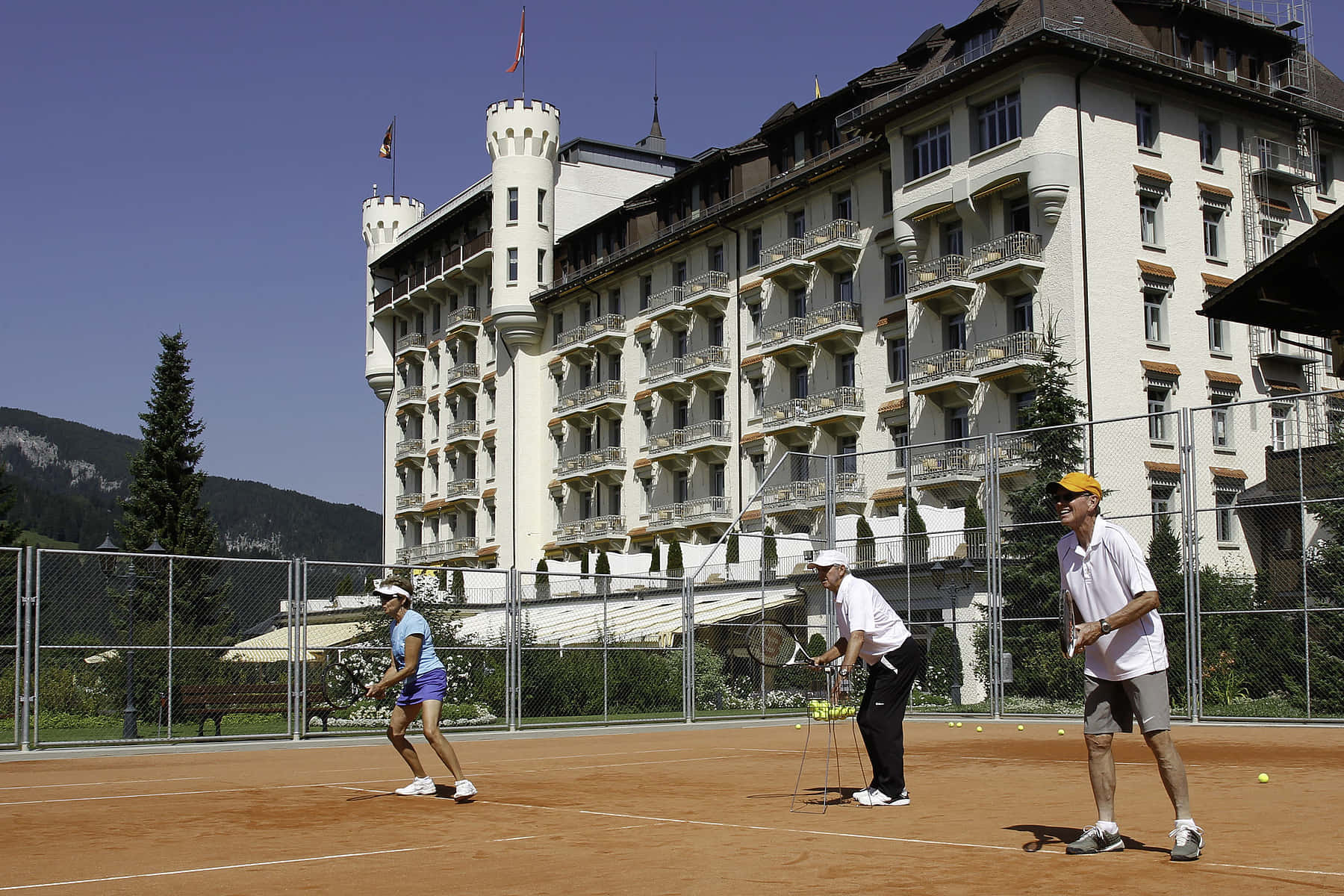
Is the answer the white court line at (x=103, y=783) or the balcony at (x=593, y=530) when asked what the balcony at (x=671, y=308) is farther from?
the white court line at (x=103, y=783)

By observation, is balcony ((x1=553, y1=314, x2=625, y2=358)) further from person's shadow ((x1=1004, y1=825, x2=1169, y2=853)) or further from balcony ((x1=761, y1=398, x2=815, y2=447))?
person's shadow ((x1=1004, y1=825, x2=1169, y2=853))

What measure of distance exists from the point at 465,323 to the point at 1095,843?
6569 cm

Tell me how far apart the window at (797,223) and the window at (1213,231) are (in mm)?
14323

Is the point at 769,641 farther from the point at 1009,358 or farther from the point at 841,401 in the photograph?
the point at 841,401

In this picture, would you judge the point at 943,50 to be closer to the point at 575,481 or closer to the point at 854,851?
the point at 575,481

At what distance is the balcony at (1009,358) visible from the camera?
4091 cm

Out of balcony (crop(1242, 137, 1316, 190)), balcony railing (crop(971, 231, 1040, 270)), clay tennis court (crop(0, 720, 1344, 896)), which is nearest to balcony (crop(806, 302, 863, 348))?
balcony railing (crop(971, 231, 1040, 270))

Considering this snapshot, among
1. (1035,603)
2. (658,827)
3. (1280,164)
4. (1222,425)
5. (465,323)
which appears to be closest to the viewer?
(658,827)

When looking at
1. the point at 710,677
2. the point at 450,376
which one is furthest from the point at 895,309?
the point at 450,376

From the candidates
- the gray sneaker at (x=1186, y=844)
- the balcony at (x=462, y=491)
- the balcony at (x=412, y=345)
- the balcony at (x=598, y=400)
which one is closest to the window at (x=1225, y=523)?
the gray sneaker at (x=1186, y=844)

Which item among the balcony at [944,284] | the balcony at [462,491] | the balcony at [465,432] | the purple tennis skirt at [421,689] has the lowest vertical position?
the purple tennis skirt at [421,689]

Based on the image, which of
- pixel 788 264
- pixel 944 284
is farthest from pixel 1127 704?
pixel 788 264

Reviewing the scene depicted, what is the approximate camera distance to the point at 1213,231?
44219 millimetres

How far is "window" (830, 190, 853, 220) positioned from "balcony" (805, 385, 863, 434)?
6196 mm
